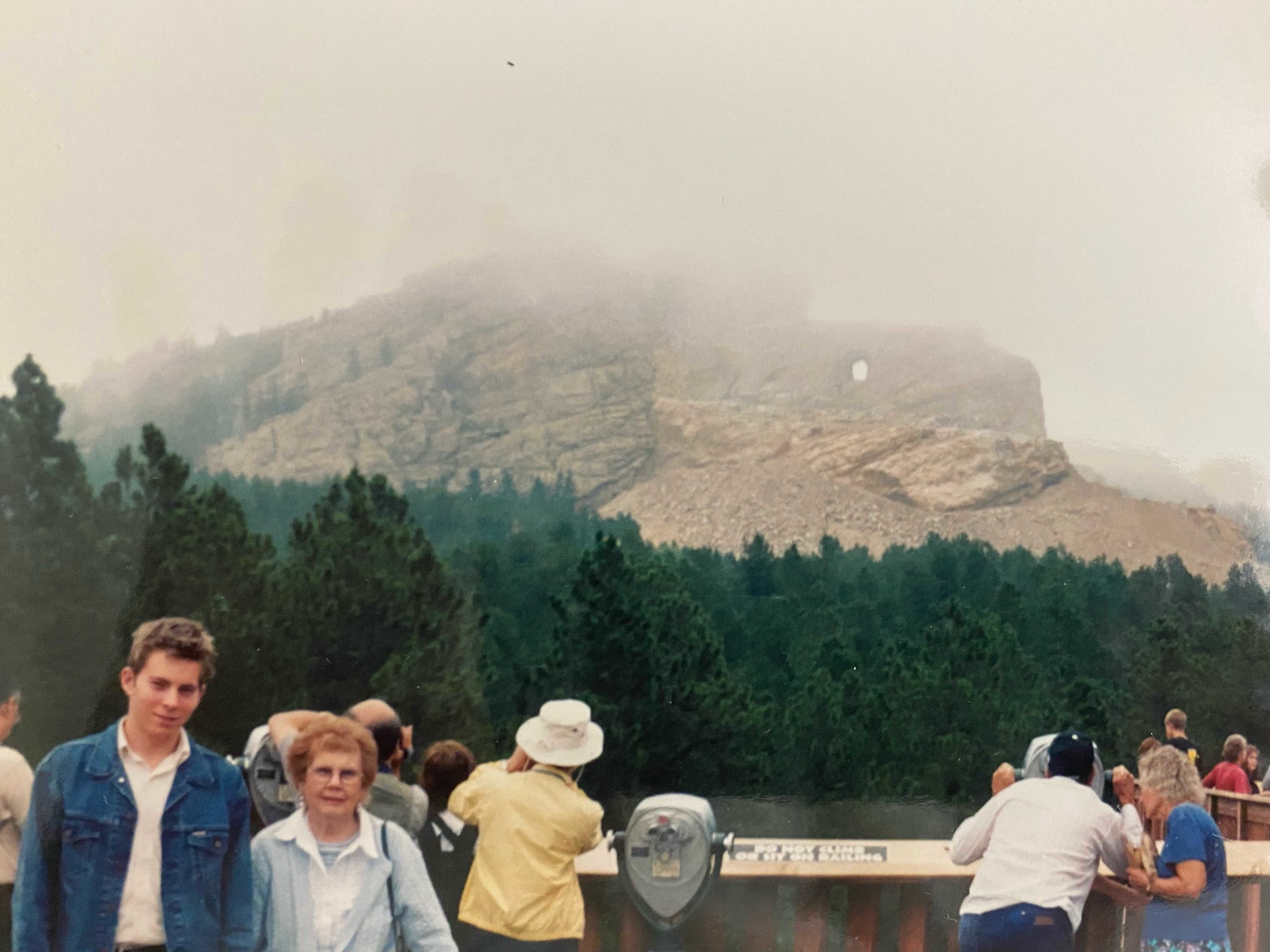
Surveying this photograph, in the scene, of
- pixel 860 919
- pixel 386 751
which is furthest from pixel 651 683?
pixel 860 919

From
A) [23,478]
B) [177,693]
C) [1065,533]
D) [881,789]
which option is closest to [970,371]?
[1065,533]

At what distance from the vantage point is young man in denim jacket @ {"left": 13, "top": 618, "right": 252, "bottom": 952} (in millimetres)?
3592

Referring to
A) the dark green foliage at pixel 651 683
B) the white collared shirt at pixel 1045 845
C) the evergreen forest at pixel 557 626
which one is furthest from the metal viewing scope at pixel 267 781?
the white collared shirt at pixel 1045 845

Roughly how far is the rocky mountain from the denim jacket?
1425 millimetres

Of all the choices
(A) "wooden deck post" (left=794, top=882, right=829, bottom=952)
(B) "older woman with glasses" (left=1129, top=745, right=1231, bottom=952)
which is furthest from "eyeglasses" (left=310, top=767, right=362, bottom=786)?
(B) "older woman with glasses" (left=1129, top=745, right=1231, bottom=952)

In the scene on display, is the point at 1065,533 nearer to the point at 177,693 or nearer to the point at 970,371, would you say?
the point at 970,371

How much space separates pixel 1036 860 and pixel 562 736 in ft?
5.25

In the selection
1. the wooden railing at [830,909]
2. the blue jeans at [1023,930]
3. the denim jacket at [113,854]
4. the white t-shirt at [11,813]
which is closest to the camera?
the denim jacket at [113,854]

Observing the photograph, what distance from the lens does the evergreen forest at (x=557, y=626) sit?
4695 mm

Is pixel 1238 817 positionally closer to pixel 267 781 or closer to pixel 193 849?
pixel 267 781

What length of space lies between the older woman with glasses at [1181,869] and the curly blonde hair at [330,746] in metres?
2.54

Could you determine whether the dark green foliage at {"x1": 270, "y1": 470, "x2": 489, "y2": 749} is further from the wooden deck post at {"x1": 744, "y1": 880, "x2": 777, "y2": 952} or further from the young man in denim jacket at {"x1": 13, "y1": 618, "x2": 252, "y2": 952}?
the wooden deck post at {"x1": 744, "y1": 880, "x2": 777, "y2": 952}

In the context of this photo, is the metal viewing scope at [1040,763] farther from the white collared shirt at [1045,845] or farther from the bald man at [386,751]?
the bald man at [386,751]

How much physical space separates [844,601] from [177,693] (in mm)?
2408
